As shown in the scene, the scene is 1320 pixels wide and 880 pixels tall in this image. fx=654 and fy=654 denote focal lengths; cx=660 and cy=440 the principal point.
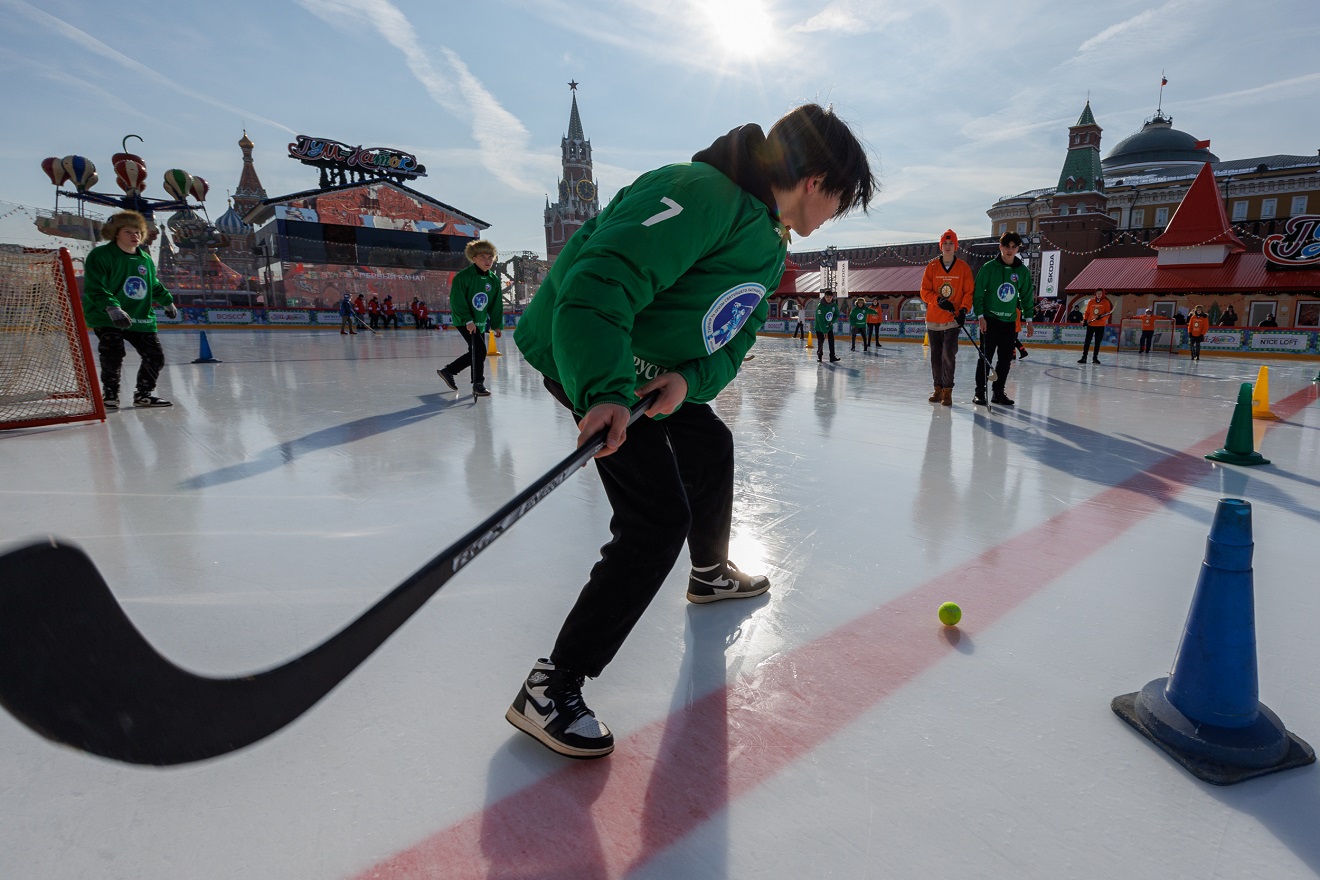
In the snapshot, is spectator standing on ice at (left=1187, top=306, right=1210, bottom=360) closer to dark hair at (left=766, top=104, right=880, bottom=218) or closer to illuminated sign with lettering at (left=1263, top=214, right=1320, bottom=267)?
illuminated sign with lettering at (left=1263, top=214, right=1320, bottom=267)

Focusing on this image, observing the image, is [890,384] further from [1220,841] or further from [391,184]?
[391,184]

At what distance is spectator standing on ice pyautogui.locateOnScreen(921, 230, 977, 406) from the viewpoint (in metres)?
6.68

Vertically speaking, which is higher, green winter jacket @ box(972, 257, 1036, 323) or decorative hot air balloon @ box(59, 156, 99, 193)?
decorative hot air balloon @ box(59, 156, 99, 193)

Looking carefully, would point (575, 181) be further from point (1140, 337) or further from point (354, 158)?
point (1140, 337)

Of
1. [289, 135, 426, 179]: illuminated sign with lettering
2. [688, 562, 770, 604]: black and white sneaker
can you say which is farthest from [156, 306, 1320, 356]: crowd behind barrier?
[289, 135, 426, 179]: illuminated sign with lettering

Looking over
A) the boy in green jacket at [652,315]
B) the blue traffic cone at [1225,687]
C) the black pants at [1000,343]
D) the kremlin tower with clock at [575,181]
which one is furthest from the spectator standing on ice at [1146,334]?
the kremlin tower with clock at [575,181]

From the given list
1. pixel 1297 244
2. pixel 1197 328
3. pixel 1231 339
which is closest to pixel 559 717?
pixel 1197 328

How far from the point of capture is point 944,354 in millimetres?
6805

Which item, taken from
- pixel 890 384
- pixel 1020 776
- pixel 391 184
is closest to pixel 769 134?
pixel 1020 776

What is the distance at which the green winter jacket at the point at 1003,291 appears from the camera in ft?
21.9

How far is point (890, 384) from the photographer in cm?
911

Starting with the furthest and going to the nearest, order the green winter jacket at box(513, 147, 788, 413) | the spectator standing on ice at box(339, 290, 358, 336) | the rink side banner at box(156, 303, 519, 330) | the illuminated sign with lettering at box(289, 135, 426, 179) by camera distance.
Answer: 1. the illuminated sign with lettering at box(289, 135, 426, 179)
2. the rink side banner at box(156, 303, 519, 330)
3. the spectator standing on ice at box(339, 290, 358, 336)
4. the green winter jacket at box(513, 147, 788, 413)

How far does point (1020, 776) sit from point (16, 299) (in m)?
9.06

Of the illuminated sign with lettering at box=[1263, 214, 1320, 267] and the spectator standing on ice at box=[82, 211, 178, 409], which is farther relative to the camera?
the illuminated sign with lettering at box=[1263, 214, 1320, 267]
